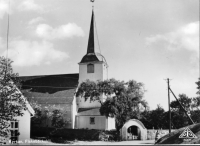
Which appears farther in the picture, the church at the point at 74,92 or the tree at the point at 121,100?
the church at the point at 74,92

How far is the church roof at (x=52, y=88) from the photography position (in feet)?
116

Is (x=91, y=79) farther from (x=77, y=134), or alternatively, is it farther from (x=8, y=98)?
(x=8, y=98)

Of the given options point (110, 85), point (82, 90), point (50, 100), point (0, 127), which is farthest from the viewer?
point (50, 100)

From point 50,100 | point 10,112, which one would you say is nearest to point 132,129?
point 50,100

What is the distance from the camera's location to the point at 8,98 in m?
9.43

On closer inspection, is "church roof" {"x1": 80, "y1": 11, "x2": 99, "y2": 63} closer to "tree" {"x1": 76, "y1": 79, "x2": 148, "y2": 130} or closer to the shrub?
"tree" {"x1": 76, "y1": 79, "x2": 148, "y2": 130}

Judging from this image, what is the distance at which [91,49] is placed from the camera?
3897cm

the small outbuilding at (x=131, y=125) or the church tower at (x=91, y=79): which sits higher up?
the church tower at (x=91, y=79)

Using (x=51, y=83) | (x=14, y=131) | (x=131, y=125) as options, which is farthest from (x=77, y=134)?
(x=51, y=83)

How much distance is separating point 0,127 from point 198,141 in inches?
354

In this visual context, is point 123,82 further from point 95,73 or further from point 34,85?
point 34,85

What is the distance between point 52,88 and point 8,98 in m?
29.0

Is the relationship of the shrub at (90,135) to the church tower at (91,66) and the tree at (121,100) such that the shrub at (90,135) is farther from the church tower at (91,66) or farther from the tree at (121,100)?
the church tower at (91,66)

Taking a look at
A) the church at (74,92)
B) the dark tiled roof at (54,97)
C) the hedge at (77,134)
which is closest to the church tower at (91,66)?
the church at (74,92)
